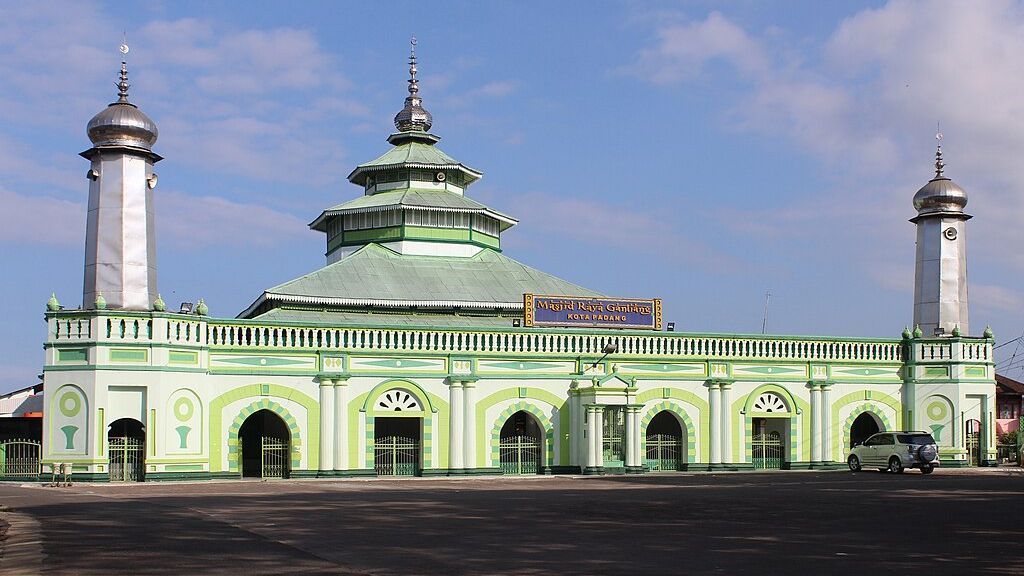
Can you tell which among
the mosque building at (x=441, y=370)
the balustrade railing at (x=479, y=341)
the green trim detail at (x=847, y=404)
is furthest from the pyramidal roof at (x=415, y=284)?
the green trim detail at (x=847, y=404)

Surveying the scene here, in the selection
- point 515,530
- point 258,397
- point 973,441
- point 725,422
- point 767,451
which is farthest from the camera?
point 973,441

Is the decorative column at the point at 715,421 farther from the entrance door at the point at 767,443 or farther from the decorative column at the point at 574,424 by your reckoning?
the decorative column at the point at 574,424

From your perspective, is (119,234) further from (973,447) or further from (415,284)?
(973,447)

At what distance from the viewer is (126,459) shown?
37.4 m

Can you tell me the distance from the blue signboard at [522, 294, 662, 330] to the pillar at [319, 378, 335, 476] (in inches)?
305

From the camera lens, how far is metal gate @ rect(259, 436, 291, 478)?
1587 inches

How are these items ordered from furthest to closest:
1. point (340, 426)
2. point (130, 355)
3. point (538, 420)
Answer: point (538, 420) → point (340, 426) → point (130, 355)

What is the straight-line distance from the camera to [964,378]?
47.1 m

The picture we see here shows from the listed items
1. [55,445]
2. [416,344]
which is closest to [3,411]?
[55,445]

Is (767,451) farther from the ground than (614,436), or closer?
closer

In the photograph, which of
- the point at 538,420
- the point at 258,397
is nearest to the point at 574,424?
the point at 538,420

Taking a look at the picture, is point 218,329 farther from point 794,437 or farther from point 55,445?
point 794,437

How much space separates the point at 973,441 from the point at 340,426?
2517 cm

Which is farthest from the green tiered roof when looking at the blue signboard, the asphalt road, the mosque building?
the asphalt road
